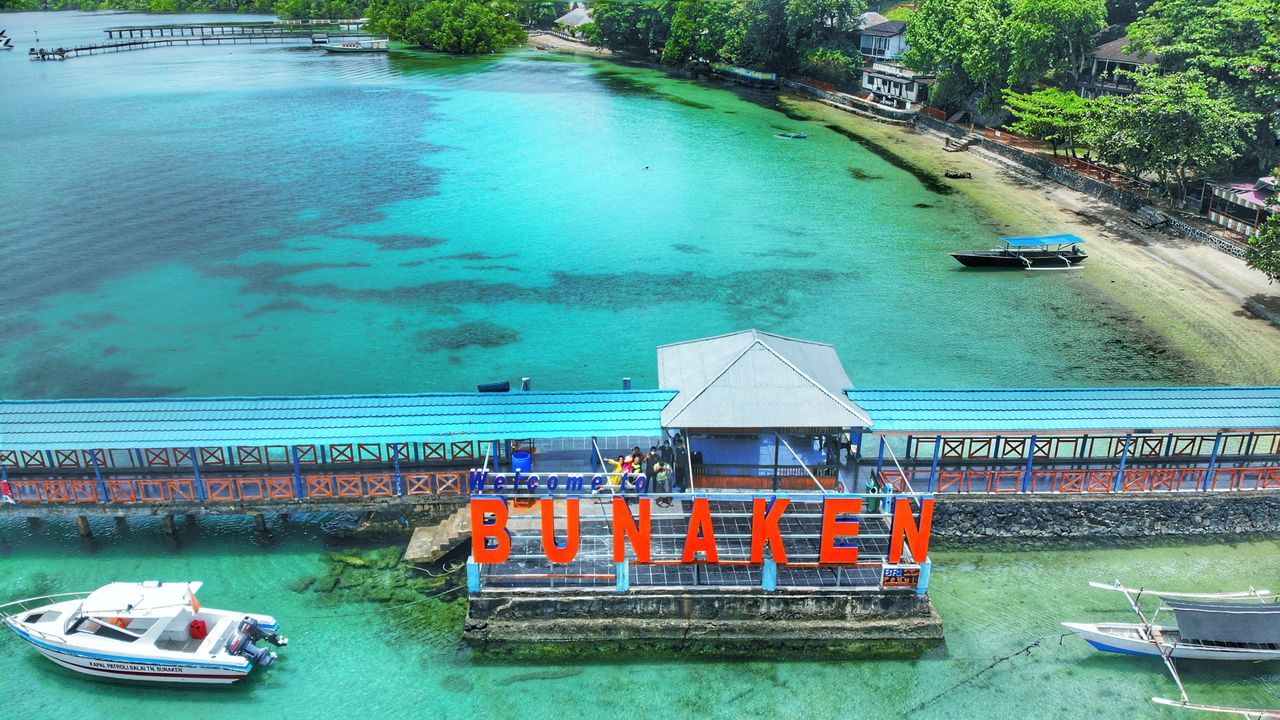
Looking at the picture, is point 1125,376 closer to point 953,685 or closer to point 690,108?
point 953,685

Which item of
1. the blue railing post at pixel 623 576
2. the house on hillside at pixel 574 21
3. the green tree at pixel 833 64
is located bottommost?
the blue railing post at pixel 623 576

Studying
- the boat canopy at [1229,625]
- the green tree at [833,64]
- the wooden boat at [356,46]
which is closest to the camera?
the boat canopy at [1229,625]

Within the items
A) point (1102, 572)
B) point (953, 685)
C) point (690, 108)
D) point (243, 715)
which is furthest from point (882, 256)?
point (690, 108)

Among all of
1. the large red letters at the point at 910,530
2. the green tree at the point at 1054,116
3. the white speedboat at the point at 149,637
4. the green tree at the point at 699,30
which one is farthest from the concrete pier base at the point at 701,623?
the green tree at the point at 699,30

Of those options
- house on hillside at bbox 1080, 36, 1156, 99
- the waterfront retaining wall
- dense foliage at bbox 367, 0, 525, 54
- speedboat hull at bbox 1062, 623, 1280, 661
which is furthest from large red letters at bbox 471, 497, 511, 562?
dense foliage at bbox 367, 0, 525, 54

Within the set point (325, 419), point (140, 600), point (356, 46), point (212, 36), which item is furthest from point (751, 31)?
point (140, 600)

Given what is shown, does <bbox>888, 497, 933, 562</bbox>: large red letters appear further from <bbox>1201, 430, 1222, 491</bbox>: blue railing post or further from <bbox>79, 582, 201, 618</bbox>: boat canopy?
<bbox>79, 582, 201, 618</bbox>: boat canopy

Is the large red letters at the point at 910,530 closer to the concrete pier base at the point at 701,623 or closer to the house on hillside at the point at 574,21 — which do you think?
the concrete pier base at the point at 701,623
